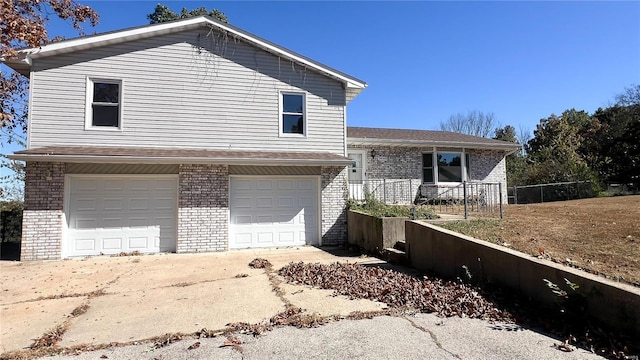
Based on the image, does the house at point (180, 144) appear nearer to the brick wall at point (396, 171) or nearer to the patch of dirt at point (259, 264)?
the patch of dirt at point (259, 264)

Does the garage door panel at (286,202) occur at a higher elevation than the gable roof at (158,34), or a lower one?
lower

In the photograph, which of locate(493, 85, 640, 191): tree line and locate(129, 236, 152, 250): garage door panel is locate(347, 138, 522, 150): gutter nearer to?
locate(493, 85, 640, 191): tree line

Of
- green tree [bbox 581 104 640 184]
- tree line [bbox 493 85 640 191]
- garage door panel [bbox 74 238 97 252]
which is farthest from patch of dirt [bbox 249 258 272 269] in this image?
green tree [bbox 581 104 640 184]

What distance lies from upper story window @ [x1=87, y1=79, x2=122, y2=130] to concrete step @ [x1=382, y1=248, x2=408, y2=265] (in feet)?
26.5

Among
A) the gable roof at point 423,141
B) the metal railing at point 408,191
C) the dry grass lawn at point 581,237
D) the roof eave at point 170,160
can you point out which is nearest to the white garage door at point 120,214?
the roof eave at point 170,160

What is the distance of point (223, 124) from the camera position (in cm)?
1049

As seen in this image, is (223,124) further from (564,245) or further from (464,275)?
(564,245)

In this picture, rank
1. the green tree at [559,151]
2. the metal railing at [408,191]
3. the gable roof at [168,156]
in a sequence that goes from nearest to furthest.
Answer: the gable roof at [168,156], the metal railing at [408,191], the green tree at [559,151]

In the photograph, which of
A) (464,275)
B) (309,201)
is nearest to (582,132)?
(309,201)

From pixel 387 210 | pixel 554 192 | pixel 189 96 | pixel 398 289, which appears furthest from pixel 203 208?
pixel 554 192

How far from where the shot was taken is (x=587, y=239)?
19.6ft

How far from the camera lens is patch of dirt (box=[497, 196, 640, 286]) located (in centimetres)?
454

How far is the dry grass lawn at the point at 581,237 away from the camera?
4.59 meters

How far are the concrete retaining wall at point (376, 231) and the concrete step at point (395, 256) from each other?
0.67 feet
